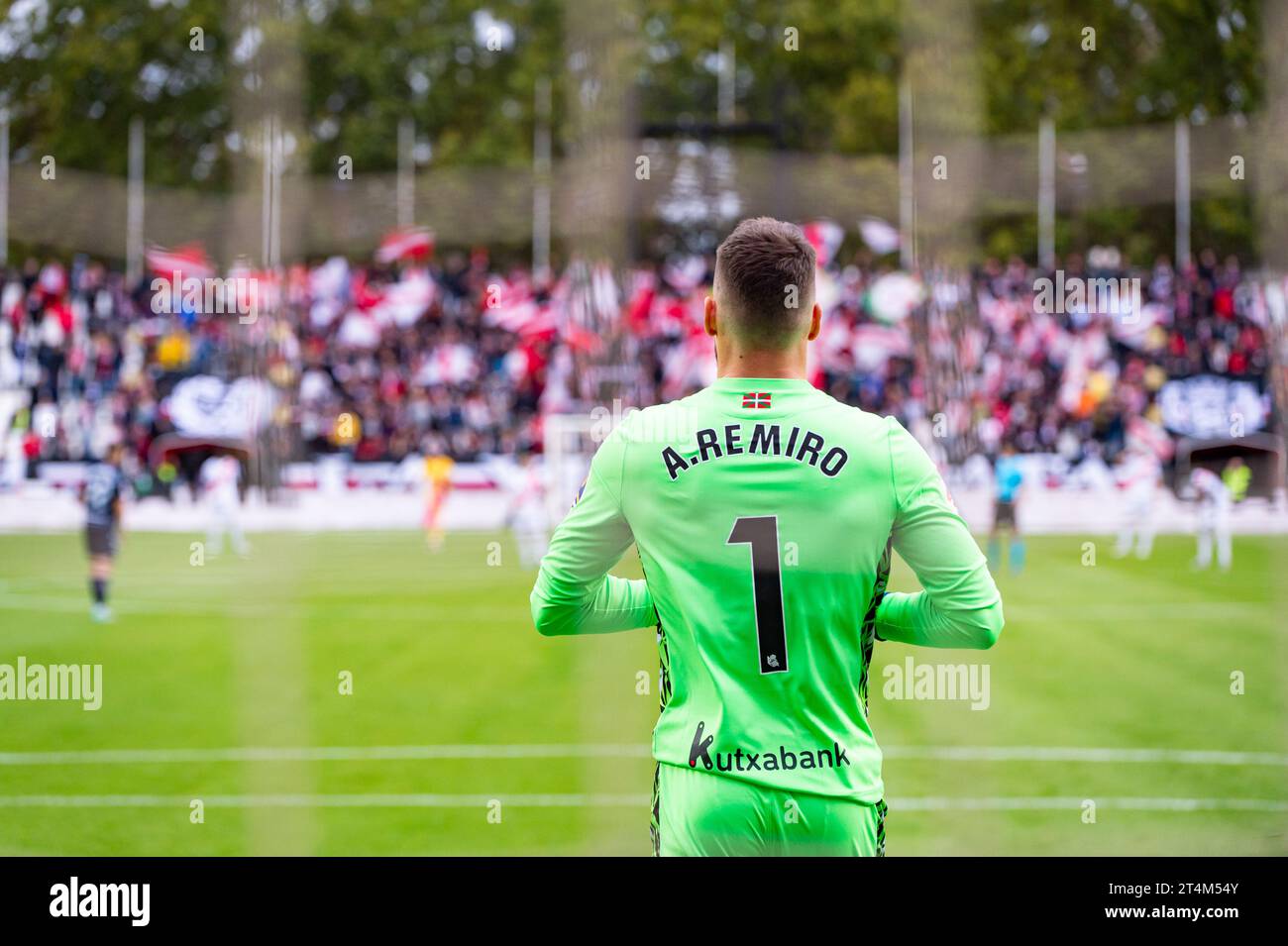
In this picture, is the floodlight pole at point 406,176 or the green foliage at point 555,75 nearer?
the green foliage at point 555,75

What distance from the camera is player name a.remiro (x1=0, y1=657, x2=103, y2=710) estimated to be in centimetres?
973

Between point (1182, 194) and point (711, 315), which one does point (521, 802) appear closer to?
point (711, 315)

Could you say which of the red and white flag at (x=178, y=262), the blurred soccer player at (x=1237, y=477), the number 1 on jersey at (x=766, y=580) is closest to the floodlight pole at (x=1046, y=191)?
the blurred soccer player at (x=1237, y=477)

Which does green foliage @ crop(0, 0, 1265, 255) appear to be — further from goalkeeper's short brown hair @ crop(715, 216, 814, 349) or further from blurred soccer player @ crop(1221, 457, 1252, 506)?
blurred soccer player @ crop(1221, 457, 1252, 506)

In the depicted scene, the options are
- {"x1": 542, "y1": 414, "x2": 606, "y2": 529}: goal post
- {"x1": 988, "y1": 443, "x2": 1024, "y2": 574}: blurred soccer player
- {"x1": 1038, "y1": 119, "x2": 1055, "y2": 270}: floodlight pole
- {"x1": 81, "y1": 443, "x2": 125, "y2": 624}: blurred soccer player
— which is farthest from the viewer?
{"x1": 1038, "y1": 119, "x2": 1055, "y2": 270}: floodlight pole

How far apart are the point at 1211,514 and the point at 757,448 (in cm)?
1708

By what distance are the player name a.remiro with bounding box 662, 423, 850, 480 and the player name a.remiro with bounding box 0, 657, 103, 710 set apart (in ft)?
26.9

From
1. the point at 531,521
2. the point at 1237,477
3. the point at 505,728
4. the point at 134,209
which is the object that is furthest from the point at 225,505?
the point at 1237,477

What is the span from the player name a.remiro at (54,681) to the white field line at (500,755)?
147cm

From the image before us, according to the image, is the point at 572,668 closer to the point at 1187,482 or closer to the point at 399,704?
the point at 399,704

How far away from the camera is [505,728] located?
8.87 metres

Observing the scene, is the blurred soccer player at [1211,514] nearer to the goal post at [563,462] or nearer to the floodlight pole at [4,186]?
the goal post at [563,462]

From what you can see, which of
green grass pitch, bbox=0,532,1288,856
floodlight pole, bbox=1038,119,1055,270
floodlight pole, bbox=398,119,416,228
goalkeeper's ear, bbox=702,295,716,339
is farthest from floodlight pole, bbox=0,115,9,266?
floodlight pole, bbox=1038,119,1055,270

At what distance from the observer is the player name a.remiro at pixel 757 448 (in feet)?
7.32
